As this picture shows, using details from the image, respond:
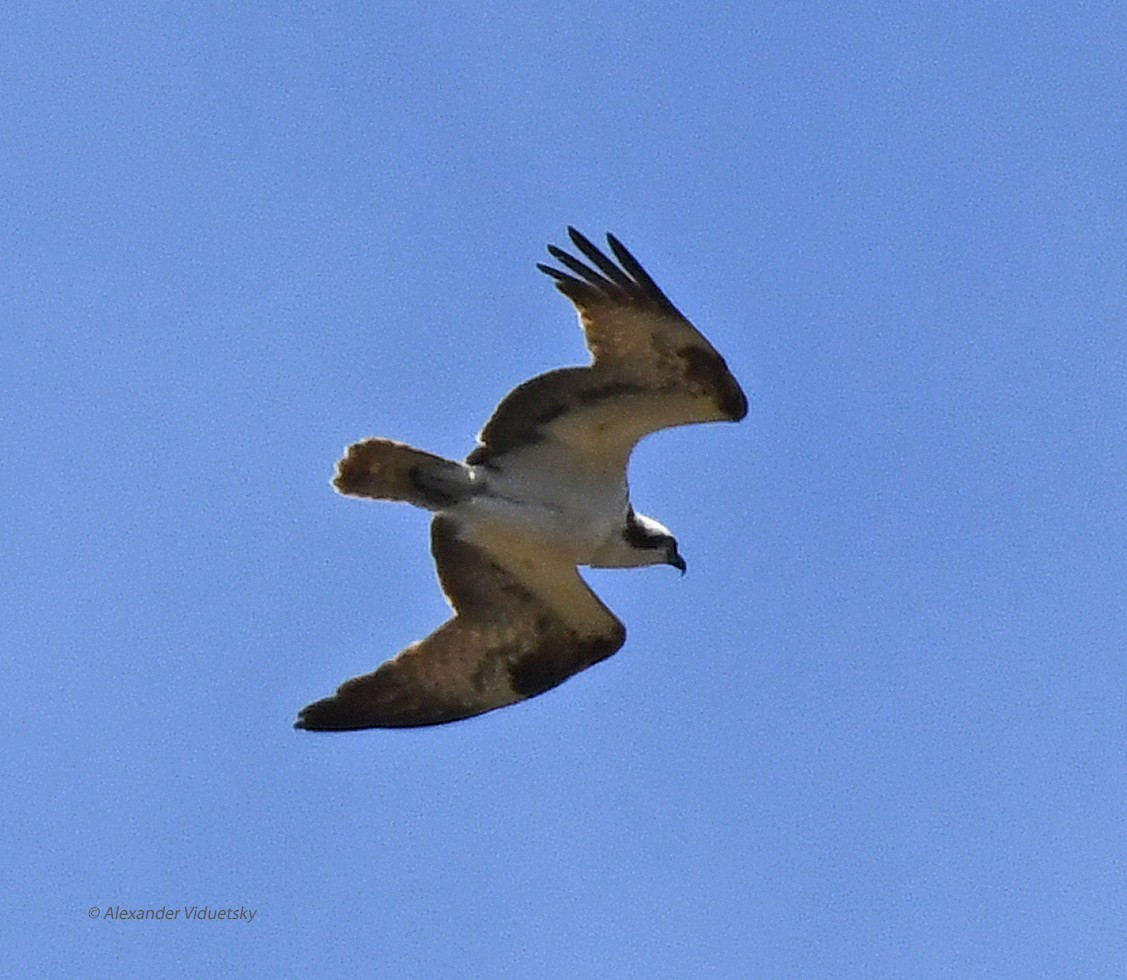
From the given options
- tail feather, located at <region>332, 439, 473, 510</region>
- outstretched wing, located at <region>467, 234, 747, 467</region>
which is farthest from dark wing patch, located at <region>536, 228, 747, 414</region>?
tail feather, located at <region>332, 439, 473, 510</region>

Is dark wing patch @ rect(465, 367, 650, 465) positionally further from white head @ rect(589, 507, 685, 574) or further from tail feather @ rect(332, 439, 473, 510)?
white head @ rect(589, 507, 685, 574)

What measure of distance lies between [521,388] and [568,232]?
0.95 m

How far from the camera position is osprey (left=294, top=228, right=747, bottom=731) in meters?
12.9

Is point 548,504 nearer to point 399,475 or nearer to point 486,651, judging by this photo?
point 399,475

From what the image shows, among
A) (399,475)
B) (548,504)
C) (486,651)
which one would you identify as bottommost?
(486,651)

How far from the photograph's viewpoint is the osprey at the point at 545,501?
42.3 ft

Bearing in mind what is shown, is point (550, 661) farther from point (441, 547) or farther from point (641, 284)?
point (641, 284)

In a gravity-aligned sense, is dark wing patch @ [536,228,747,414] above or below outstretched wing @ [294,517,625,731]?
above

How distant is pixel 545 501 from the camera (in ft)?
44.0

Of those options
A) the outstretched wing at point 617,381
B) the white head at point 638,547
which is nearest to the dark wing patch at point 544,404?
the outstretched wing at point 617,381

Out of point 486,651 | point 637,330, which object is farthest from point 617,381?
point 486,651

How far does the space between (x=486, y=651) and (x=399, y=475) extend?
1.51m

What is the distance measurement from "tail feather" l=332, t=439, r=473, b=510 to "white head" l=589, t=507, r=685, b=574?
919 millimetres

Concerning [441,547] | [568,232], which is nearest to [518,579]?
[441,547]
